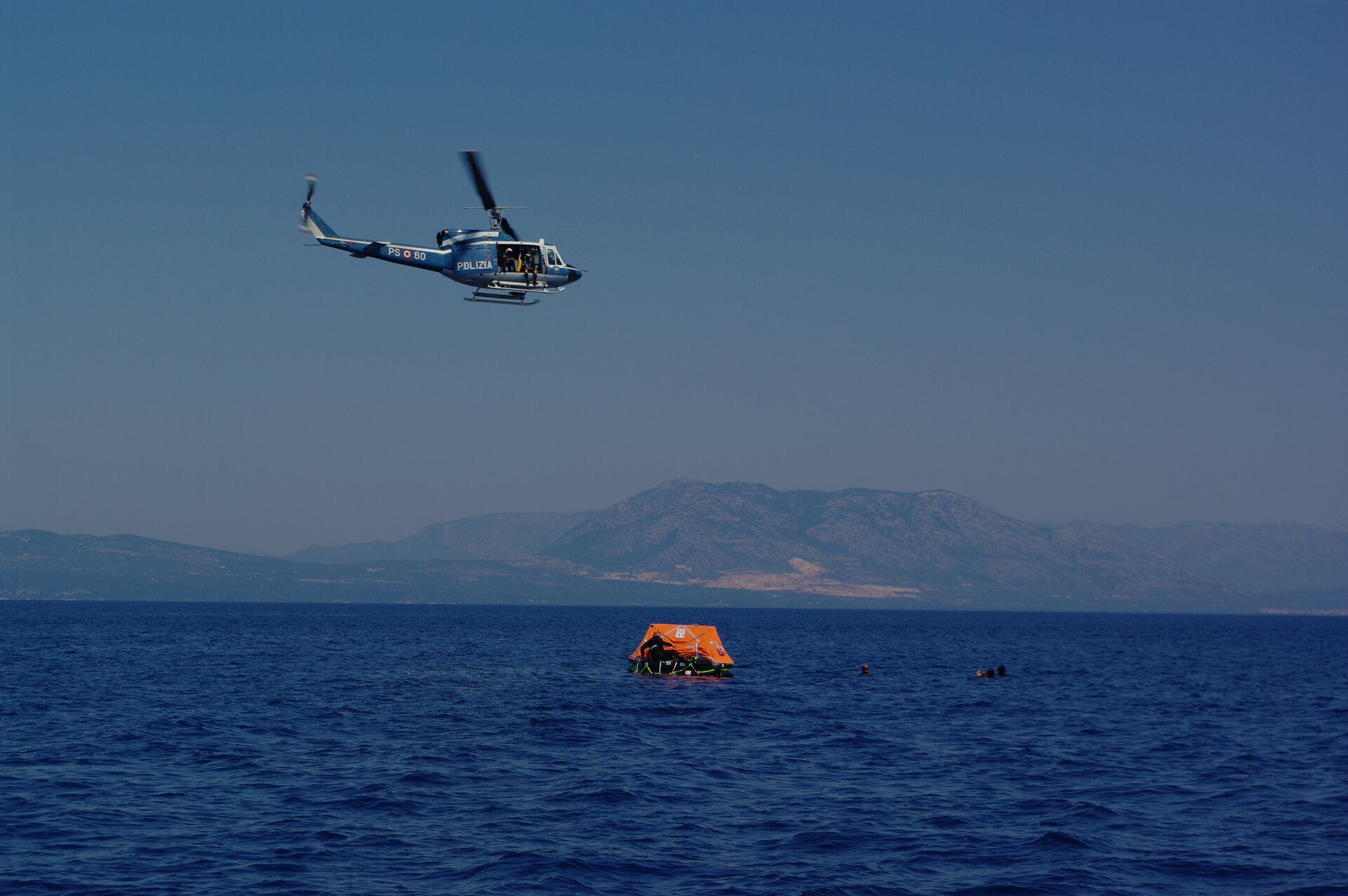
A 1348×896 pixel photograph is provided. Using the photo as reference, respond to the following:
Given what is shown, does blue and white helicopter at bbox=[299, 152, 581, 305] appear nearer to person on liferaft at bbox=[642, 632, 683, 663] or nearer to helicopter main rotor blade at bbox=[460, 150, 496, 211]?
helicopter main rotor blade at bbox=[460, 150, 496, 211]

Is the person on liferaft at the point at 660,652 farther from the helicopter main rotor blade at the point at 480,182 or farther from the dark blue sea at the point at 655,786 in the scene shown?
the helicopter main rotor blade at the point at 480,182

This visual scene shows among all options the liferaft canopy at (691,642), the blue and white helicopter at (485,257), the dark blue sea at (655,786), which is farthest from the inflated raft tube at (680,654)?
the blue and white helicopter at (485,257)

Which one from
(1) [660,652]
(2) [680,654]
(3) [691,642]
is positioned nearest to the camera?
(1) [660,652]

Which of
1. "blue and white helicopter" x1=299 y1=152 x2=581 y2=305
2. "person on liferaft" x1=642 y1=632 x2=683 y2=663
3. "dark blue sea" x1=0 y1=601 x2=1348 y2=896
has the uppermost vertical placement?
"blue and white helicopter" x1=299 y1=152 x2=581 y2=305

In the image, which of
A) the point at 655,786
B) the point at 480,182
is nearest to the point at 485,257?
the point at 480,182

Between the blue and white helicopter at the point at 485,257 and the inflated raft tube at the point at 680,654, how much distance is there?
125 feet

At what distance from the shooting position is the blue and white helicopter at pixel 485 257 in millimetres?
55844

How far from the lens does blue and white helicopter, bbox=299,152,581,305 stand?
5584 centimetres

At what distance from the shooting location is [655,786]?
41.2 m

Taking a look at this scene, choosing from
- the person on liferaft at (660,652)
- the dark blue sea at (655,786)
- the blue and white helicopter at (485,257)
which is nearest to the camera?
the dark blue sea at (655,786)

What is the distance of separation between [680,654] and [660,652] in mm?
1600

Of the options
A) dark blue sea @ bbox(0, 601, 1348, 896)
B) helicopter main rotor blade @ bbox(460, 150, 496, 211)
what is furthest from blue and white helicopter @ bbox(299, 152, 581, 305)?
dark blue sea @ bbox(0, 601, 1348, 896)

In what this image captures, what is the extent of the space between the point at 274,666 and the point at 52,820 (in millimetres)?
62631

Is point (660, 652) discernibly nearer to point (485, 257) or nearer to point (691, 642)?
point (691, 642)
